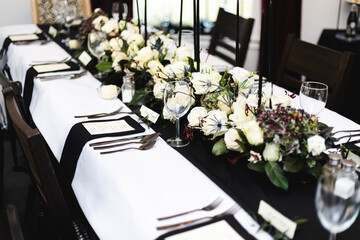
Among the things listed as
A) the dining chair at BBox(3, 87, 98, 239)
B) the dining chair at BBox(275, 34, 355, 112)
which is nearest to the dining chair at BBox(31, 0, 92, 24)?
the dining chair at BBox(275, 34, 355, 112)

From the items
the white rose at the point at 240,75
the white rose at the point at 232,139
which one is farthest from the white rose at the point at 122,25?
the white rose at the point at 232,139

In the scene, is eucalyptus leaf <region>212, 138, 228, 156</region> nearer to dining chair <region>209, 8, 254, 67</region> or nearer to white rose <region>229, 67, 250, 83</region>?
white rose <region>229, 67, 250, 83</region>

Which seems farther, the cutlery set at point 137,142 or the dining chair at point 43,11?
the dining chair at point 43,11

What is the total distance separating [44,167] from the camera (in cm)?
127

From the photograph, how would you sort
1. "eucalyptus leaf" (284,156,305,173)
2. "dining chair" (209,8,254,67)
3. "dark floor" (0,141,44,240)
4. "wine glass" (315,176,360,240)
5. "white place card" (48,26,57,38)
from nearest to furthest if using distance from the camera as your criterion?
"wine glass" (315,176,360,240), "eucalyptus leaf" (284,156,305,173), "dark floor" (0,141,44,240), "dining chair" (209,8,254,67), "white place card" (48,26,57,38)

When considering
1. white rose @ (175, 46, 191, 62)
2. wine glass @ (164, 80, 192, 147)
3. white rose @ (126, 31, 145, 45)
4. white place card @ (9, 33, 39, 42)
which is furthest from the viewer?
white place card @ (9, 33, 39, 42)

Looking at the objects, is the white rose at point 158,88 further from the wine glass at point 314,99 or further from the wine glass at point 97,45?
the wine glass at point 97,45

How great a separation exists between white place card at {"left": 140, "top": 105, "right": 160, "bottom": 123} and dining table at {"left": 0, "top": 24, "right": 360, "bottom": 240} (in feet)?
0.10

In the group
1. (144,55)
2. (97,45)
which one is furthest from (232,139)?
(97,45)

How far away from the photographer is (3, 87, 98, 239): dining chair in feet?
3.98

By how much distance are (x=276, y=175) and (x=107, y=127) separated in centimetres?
71

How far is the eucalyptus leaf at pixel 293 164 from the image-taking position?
122 centimetres

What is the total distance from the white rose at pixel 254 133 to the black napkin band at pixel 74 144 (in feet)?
1.62

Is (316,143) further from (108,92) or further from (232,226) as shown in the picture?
(108,92)
